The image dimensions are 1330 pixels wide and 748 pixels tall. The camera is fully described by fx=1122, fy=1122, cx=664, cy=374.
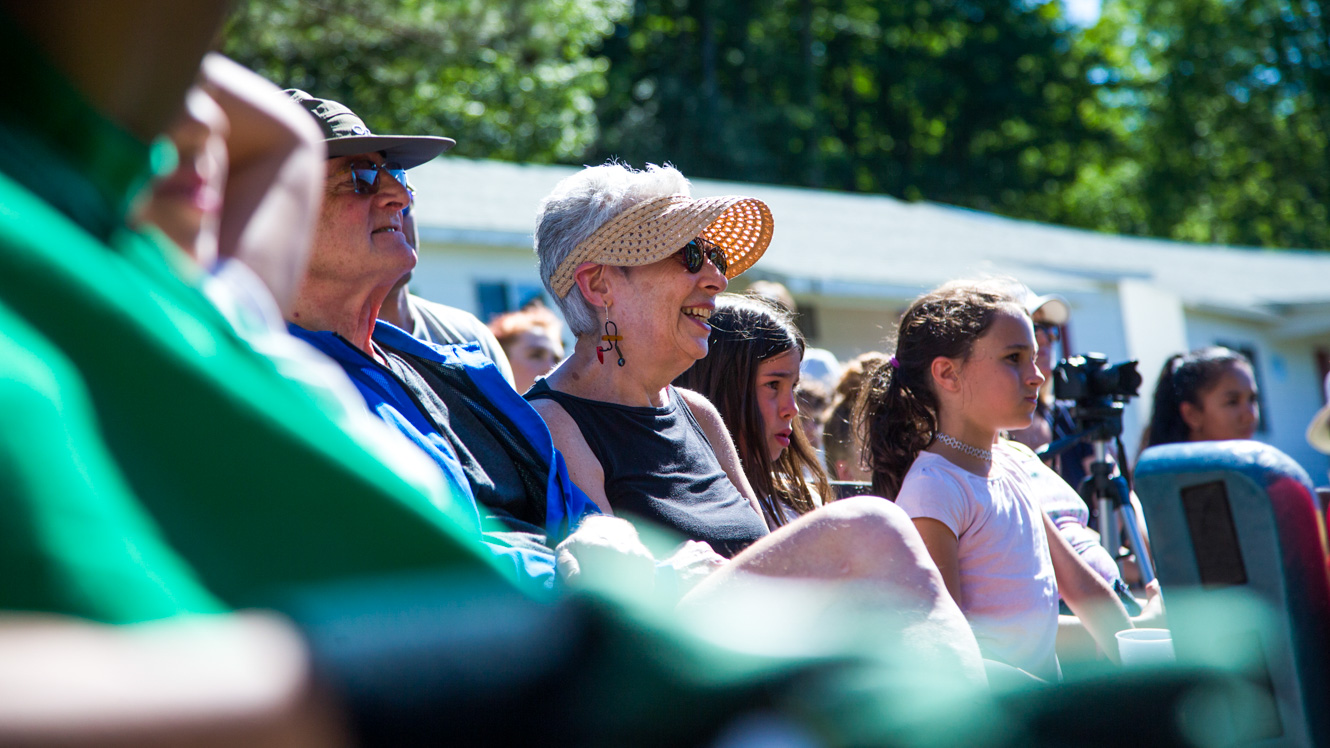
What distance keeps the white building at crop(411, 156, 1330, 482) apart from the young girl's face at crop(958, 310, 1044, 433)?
200 inches

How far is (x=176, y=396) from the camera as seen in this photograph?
0.81 m

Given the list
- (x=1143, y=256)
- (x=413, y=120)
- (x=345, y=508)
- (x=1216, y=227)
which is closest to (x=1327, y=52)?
(x=1216, y=227)

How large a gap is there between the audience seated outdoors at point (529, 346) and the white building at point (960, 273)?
4084 mm

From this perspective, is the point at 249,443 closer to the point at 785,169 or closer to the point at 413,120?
the point at 413,120

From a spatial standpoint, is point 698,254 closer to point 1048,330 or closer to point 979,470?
point 979,470

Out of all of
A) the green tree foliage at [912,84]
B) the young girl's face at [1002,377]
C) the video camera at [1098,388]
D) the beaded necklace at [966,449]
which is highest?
the green tree foliage at [912,84]

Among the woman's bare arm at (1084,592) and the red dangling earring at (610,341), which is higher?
the red dangling earring at (610,341)

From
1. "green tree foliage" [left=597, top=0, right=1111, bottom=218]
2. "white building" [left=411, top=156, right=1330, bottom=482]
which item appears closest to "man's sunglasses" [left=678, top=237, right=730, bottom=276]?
"white building" [left=411, top=156, right=1330, bottom=482]

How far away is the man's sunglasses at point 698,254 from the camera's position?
3113mm

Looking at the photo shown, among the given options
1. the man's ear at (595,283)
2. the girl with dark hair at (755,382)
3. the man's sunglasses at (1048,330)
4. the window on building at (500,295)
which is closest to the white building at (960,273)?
the window on building at (500,295)

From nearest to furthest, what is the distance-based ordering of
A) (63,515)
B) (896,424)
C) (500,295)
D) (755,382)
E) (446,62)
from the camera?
(63,515), (896,424), (755,382), (500,295), (446,62)

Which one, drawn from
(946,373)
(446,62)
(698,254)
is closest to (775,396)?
(946,373)

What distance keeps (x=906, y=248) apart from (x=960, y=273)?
2.56m

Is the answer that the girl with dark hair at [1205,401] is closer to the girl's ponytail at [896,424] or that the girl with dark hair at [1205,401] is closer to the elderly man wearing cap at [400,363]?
the girl's ponytail at [896,424]
